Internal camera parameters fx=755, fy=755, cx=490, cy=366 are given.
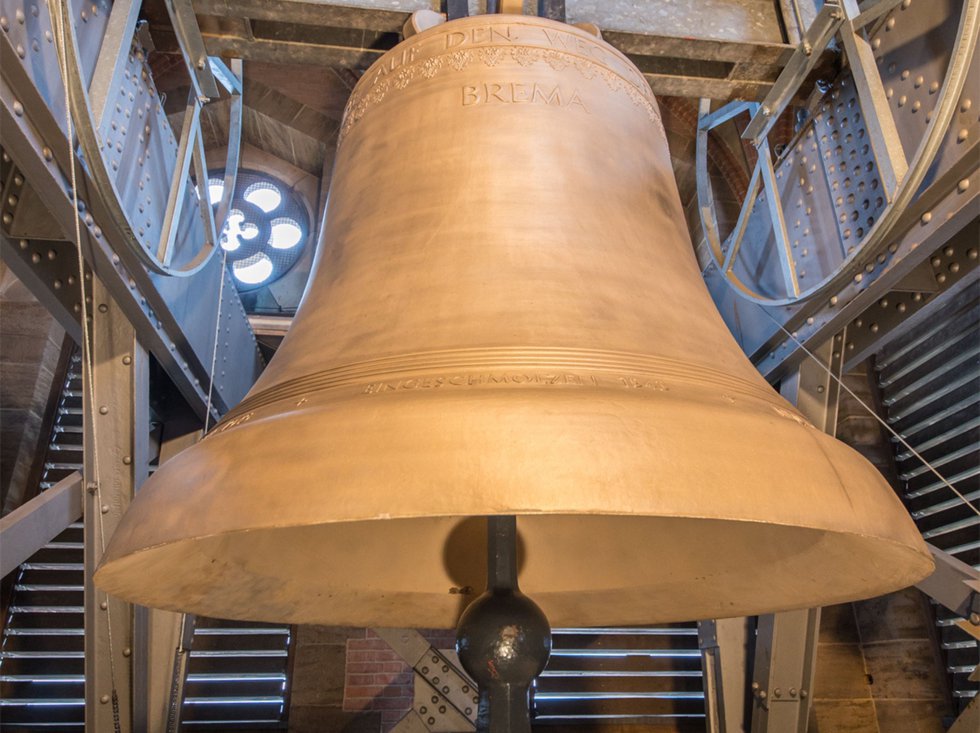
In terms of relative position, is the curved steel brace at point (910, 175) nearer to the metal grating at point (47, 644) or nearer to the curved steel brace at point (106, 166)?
the curved steel brace at point (106, 166)

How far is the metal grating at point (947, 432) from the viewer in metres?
4.50

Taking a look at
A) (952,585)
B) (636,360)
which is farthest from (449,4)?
(952,585)

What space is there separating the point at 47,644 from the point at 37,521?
295 centimetres

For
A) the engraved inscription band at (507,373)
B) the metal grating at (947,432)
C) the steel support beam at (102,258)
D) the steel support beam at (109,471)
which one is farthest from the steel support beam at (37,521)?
the metal grating at (947,432)

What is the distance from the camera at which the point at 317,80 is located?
20.9 feet

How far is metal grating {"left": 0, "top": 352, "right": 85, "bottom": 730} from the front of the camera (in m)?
4.38

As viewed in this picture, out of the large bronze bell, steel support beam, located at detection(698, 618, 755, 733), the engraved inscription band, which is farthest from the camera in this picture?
steel support beam, located at detection(698, 618, 755, 733)

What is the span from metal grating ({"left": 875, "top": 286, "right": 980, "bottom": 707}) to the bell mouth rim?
11.7ft

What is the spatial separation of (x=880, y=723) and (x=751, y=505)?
5022mm

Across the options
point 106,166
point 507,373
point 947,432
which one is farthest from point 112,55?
point 947,432

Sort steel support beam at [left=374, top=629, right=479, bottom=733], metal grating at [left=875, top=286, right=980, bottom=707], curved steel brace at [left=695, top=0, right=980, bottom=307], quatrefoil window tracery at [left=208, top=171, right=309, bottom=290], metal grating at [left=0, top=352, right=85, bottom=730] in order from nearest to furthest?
curved steel brace at [left=695, top=0, right=980, bottom=307] < steel support beam at [left=374, top=629, right=479, bottom=733] < metal grating at [left=0, top=352, right=85, bottom=730] < metal grating at [left=875, top=286, right=980, bottom=707] < quatrefoil window tracery at [left=208, top=171, right=309, bottom=290]

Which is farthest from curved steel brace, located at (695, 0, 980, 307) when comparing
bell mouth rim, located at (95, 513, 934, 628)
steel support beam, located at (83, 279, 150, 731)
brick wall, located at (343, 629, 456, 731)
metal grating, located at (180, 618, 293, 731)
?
metal grating, located at (180, 618, 293, 731)

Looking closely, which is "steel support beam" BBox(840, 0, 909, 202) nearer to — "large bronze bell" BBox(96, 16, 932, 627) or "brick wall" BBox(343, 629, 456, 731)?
"large bronze bell" BBox(96, 16, 932, 627)

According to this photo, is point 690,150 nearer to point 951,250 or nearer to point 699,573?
point 951,250
